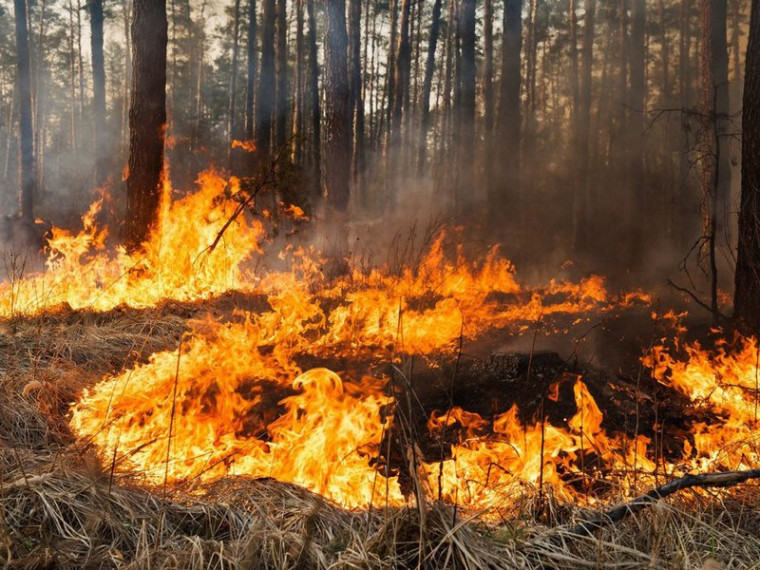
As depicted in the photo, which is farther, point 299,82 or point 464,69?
point 299,82

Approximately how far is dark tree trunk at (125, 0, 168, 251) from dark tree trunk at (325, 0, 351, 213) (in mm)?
2662

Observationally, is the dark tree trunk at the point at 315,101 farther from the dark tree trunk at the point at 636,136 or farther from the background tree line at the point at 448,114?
the dark tree trunk at the point at 636,136

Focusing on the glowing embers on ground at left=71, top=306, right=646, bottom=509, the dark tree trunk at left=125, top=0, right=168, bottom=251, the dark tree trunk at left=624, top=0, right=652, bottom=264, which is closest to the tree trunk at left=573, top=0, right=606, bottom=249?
the dark tree trunk at left=624, top=0, right=652, bottom=264

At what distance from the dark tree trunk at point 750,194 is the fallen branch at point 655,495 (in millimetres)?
3696

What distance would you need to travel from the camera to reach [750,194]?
16.5 ft

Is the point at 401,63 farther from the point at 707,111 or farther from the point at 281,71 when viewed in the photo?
the point at 707,111

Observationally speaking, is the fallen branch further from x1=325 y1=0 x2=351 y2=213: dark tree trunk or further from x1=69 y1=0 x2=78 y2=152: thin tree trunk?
x1=69 y1=0 x2=78 y2=152: thin tree trunk

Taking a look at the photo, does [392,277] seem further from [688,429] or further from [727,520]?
[727,520]

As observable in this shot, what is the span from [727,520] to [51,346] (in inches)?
189

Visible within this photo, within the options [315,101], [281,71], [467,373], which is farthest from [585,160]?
[467,373]

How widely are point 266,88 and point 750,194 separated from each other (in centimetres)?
2225

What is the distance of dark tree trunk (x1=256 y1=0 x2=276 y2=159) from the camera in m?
19.8

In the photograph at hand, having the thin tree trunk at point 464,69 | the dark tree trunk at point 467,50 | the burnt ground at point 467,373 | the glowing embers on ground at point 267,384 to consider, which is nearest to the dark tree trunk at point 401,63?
the thin tree trunk at point 464,69

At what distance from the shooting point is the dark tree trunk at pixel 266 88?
19812 mm
